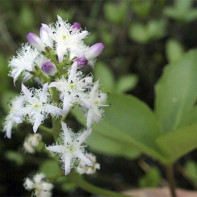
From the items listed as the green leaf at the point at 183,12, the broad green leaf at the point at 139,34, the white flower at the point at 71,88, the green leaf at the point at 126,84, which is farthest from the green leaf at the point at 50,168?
the green leaf at the point at 183,12

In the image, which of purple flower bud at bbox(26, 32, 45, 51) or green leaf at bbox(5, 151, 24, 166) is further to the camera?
green leaf at bbox(5, 151, 24, 166)

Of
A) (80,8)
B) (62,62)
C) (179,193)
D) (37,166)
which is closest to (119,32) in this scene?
(80,8)

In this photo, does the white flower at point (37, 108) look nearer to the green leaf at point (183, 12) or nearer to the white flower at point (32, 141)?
the white flower at point (32, 141)

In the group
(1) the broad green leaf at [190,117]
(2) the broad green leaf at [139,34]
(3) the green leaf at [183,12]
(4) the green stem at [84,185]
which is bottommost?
(4) the green stem at [84,185]

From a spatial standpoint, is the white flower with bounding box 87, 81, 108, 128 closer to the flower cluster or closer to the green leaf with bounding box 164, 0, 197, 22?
the flower cluster

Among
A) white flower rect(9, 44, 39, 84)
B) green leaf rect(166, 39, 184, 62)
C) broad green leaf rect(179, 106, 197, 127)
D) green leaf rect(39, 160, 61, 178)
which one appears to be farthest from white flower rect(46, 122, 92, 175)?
green leaf rect(166, 39, 184, 62)

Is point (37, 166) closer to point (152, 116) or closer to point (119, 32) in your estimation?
point (152, 116)

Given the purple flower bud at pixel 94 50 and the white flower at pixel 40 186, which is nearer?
the purple flower bud at pixel 94 50
